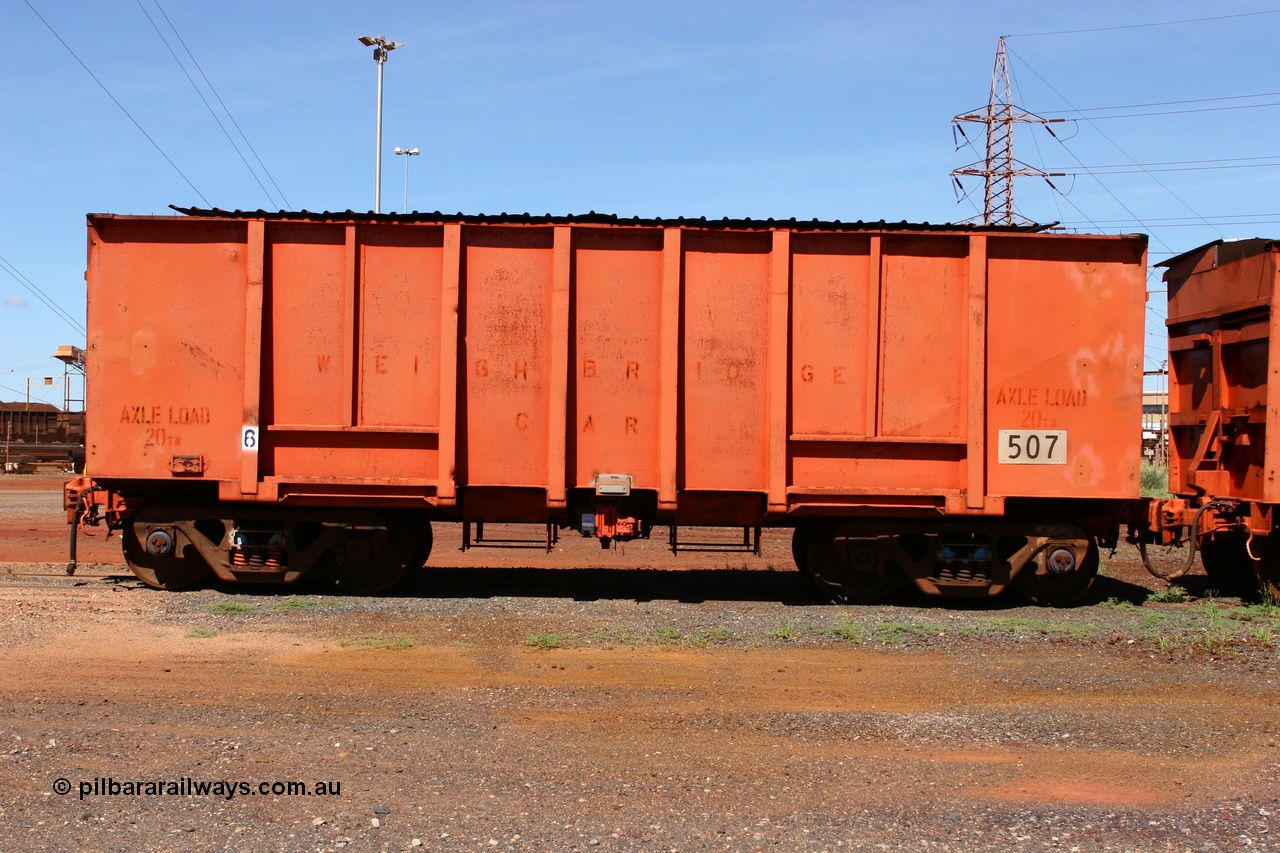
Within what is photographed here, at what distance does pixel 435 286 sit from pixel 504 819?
639 centimetres

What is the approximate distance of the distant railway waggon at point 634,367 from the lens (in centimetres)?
972

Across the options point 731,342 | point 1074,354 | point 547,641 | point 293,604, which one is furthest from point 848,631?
point 293,604

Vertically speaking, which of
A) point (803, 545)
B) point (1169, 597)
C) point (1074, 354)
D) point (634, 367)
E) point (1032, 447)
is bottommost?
point (1169, 597)

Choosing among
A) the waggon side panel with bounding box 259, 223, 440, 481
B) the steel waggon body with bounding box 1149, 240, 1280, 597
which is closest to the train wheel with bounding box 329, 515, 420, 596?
the waggon side panel with bounding box 259, 223, 440, 481

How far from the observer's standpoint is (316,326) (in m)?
9.87

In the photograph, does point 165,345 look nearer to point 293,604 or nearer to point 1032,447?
point 293,604

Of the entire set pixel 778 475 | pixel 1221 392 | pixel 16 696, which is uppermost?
pixel 1221 392

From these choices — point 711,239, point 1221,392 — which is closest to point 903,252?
point 711,239

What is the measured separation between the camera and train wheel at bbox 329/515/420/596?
1016 cm

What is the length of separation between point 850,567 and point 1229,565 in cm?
446

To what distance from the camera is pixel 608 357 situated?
32.2 ft

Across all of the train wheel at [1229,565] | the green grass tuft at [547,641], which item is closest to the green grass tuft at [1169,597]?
the train wheel at [1229,565]

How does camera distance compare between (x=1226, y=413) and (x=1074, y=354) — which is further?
(x=1226, y=413)

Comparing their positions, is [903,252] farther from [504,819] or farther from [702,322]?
[504,819]
